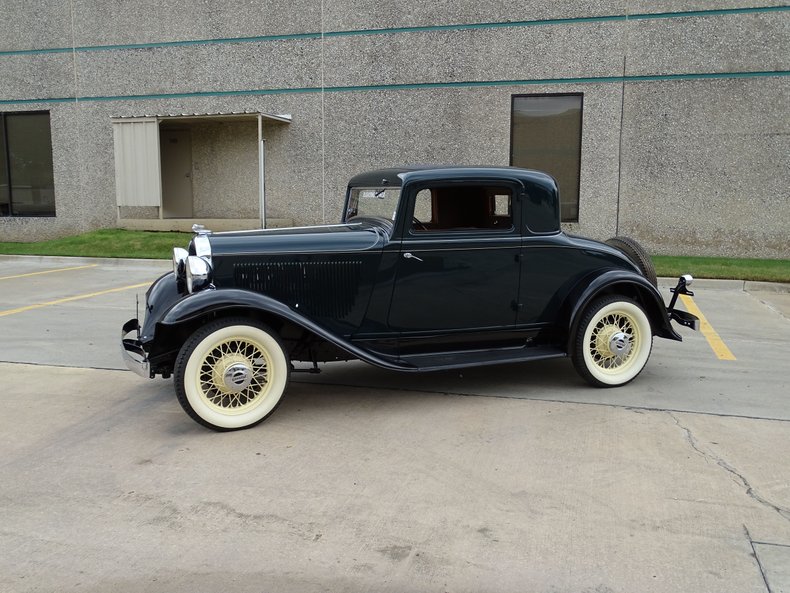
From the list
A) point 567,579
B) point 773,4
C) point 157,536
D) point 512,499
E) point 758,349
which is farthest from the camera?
point 773,4

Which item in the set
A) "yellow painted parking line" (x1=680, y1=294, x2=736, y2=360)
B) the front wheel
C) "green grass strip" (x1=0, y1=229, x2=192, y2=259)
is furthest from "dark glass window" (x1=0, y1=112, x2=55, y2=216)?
the front wheel

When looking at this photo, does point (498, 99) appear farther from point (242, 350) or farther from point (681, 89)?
point (242, 350)

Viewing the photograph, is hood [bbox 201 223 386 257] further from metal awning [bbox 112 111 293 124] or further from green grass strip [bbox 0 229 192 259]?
metal awning [bbox 112 111 293 124]

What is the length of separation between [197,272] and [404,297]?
56.2 inches

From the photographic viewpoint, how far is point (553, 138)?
14344 millimetres

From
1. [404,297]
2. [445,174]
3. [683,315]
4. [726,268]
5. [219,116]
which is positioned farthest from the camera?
[219,116]

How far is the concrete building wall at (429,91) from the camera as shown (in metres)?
13.4

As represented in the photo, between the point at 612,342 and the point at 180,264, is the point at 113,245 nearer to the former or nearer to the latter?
the point at 180,264

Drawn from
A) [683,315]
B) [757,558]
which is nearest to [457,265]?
[683,315]

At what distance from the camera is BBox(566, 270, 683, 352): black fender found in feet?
17.0

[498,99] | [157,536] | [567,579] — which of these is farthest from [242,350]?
[498,99]

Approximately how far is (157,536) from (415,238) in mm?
2646

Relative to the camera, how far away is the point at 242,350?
14.6ft

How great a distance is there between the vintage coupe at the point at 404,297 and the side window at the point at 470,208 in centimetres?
1
